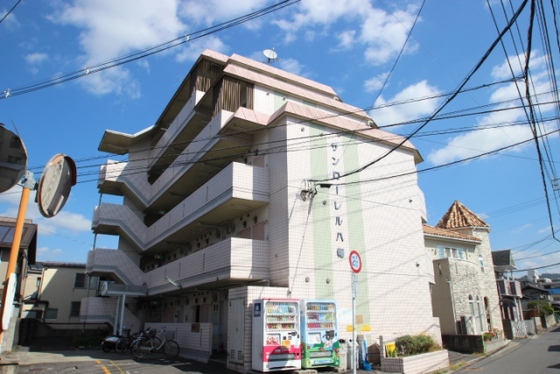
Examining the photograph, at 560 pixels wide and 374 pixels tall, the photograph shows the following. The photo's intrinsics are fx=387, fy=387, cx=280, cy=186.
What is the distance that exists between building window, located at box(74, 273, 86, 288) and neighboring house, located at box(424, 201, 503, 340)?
29.1 m

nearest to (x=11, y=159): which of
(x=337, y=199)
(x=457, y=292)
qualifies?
(x=337, y=199)

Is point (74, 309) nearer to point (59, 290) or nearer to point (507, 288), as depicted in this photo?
point (59, 290)

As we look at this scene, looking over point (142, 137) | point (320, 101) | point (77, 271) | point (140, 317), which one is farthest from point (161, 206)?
point (77, 271)

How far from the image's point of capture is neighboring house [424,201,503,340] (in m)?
22.4

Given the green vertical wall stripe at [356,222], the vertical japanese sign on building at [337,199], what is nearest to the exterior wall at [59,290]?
the vertical japanese sign on building at [337,199]

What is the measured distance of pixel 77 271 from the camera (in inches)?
1379

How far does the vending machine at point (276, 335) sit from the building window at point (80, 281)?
28.7m

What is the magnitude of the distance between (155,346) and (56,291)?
2252cm

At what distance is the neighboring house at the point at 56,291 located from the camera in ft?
107

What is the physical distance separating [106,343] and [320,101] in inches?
621

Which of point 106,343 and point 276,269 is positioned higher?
point 276,269

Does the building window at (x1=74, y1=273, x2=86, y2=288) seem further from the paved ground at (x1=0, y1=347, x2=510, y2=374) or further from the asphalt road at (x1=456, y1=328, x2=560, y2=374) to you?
the asphalt road at (x1=456, y1=328, x2=560, y2=374)

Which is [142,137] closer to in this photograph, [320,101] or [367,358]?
[320,101]

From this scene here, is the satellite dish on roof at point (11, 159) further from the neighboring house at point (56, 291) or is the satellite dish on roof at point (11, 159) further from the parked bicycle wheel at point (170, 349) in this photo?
the neighboring house at point (56, 291)
